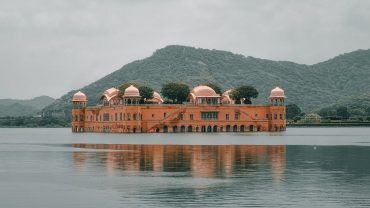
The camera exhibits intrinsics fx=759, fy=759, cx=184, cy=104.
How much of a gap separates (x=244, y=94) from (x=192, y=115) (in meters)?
19.3

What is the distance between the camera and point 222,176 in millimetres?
34438

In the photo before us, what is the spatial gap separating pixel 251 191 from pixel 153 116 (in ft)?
374

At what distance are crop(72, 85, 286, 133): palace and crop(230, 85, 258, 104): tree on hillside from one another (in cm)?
631

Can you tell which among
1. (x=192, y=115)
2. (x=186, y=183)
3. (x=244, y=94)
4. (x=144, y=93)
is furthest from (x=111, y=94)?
(x=186, y=183)

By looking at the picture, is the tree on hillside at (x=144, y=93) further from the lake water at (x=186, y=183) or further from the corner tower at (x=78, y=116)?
the lake water at (x=186, y=183)

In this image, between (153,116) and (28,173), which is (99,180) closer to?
(28,173)

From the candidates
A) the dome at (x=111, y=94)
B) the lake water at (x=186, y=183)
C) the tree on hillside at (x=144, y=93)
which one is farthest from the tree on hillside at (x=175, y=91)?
the lake water at (x=186, y=183)

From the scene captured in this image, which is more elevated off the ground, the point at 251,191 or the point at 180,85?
the point at 180,85

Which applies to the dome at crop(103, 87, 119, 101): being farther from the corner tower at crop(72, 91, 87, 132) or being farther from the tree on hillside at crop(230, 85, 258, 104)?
the tree on hillside at crop(230, 85, 258, 104)

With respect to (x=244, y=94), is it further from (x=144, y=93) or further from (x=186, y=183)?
(x=186, y=183)

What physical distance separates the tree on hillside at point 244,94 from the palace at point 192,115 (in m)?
6.31

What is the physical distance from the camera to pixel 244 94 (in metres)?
159

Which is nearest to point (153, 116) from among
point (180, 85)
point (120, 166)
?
point (180, 85)

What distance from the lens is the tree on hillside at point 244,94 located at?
15846 centimetres
